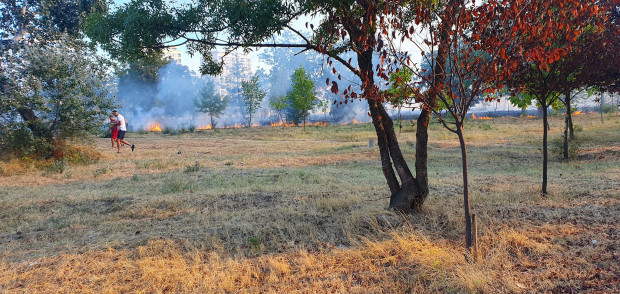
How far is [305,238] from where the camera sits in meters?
4.55

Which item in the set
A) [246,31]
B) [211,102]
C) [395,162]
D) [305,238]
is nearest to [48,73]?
[246,31]

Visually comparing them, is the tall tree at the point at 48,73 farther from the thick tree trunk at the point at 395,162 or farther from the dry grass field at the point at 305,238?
the thick tree trunk at the point at 395,162

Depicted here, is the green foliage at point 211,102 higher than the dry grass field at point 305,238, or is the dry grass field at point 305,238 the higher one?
the green foliage at point 211,102

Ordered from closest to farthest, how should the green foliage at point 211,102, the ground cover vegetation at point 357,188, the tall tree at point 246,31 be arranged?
the ground cover vegetation at point 357,188, the tall tree at point 246,31, the green foliage at point 211,102

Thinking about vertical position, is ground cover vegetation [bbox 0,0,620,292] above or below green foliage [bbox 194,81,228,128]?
below

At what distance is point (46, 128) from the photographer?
35.7 ft

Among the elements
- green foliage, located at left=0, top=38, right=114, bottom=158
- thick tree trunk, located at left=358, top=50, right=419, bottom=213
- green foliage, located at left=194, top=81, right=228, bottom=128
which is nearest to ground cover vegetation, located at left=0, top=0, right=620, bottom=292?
thick tree trunk, located at left=358, top=50, right=419, bottom=213

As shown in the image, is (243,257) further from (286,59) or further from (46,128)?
(286,59)

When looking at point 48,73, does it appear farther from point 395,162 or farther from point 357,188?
point 395,162

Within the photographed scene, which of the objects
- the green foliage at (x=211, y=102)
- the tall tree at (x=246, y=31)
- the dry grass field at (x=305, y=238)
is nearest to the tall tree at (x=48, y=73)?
the dry grass field at (x=305, y=238)

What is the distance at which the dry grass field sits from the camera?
11.2ft

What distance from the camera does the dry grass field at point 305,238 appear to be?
3.42 meters

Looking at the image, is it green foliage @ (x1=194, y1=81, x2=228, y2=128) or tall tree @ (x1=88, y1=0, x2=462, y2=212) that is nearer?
tall tree @ (x1=88, y1=0, x2=462, y2=212)

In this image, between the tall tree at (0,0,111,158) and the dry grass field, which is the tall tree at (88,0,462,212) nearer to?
the dry grass field
